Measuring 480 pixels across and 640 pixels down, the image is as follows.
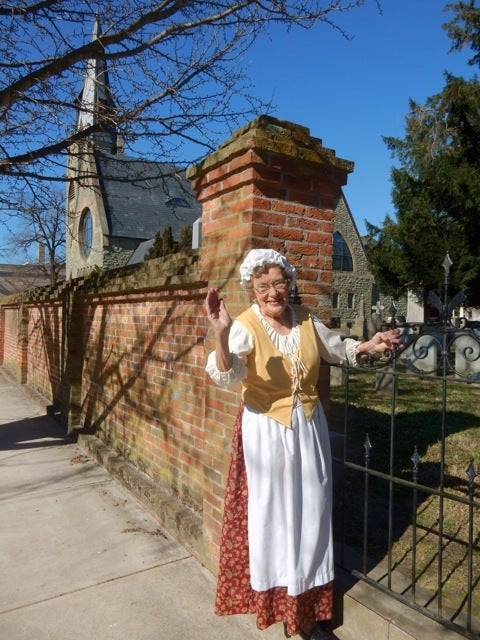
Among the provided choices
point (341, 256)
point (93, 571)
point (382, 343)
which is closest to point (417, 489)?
point (382, 343)

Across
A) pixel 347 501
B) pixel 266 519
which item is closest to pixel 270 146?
pixel 266 519

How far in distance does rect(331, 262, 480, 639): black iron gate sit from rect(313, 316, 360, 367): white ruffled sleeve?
71 millimetres

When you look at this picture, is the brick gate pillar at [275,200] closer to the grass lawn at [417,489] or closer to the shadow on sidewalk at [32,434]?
the grass lawn at [417,489]

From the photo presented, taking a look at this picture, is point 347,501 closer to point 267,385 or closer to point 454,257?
point 267,385

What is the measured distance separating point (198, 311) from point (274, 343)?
145 cm

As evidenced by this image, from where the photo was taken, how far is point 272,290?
90.5 inches

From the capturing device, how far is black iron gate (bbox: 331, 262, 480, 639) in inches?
82.6

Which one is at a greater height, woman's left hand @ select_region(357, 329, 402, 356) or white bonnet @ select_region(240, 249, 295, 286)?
white bonnet @ select_region(240, 249, 295, 286)

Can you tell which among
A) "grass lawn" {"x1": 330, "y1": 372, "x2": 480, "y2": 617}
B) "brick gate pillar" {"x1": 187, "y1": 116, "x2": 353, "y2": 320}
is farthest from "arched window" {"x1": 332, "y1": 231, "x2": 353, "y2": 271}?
"brick gate pillar" {"x1": 187, "y1": 116, "x2": 353, "y2": 320}

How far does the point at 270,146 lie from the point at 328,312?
39.3 inches

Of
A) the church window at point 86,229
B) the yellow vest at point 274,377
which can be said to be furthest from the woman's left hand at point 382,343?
the church window at point 86,229

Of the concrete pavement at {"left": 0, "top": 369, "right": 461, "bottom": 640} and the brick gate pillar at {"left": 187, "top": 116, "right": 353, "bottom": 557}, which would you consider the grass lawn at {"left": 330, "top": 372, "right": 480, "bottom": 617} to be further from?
the brick gate pillar at {"left": 187, "top": 116, "right": 353, "bottom": 557}

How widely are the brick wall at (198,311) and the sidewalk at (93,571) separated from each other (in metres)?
0.24

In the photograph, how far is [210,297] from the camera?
2.03m
